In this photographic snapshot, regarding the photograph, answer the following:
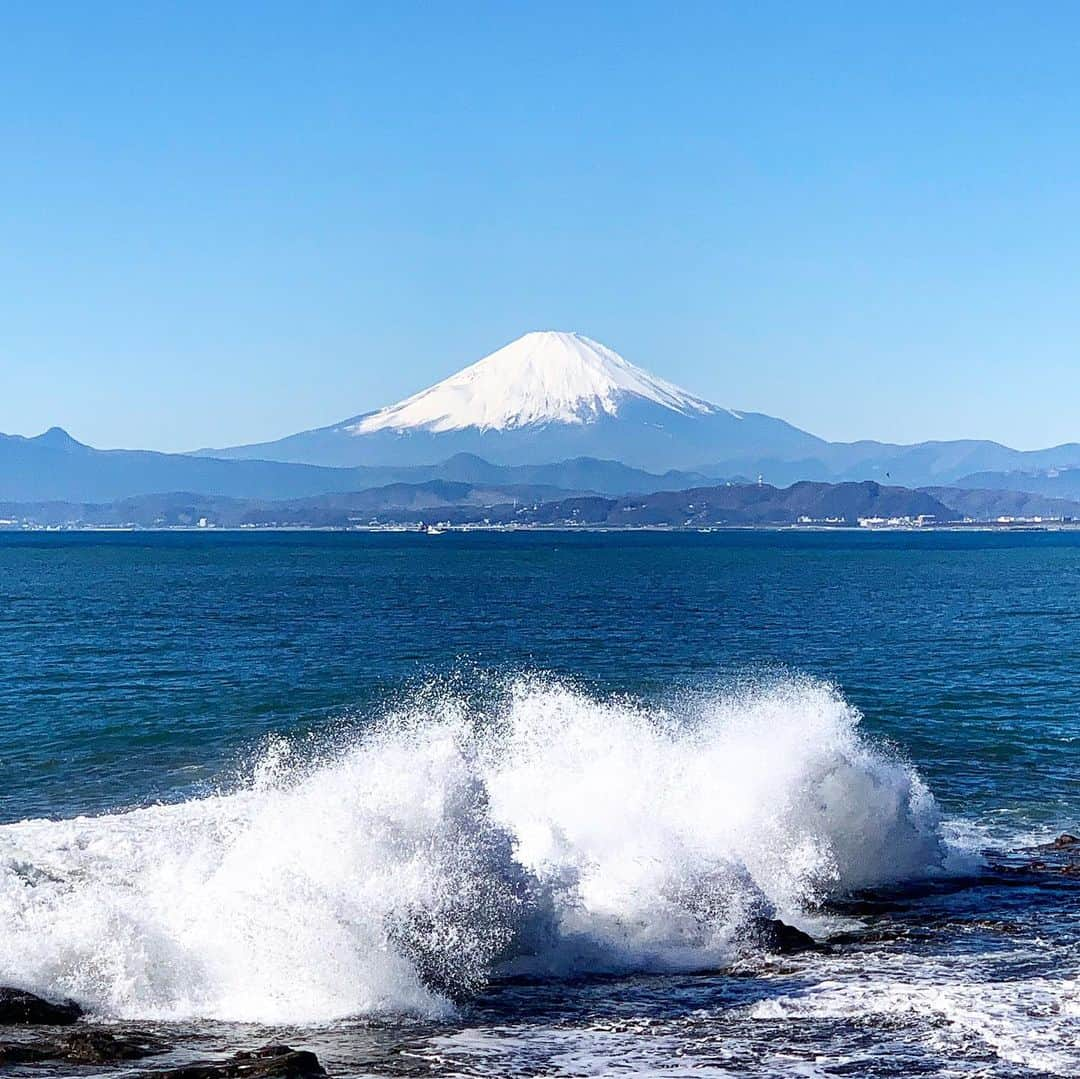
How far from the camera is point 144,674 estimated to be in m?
45.9

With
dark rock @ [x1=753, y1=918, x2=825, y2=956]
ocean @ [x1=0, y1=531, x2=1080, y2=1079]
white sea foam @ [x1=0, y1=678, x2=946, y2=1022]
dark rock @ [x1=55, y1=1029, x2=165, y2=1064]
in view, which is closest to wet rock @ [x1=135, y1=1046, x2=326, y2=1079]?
ocean @ [x1=0, y1=531, x2=1080, y2=1079]

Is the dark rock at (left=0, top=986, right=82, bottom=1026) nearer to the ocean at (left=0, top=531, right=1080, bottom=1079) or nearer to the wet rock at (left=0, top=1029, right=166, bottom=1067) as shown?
the ocean at (left=0, top=531, right=1080, bottom=1079)

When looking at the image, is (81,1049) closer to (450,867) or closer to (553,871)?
(450,867)

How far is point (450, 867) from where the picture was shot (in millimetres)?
18719

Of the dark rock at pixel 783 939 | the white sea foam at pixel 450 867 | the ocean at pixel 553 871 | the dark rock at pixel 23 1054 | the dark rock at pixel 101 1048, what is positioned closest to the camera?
the dark rock at pixel 23 1054

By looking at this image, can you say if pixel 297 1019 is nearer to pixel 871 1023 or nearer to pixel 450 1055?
pixel 450 1055

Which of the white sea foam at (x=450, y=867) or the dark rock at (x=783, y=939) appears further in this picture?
the dark rock at (x=783, y=939)

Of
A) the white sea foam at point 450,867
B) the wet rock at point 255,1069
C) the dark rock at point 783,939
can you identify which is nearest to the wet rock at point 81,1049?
the wet rock at point 255,1069

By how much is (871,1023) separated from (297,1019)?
647 centimetres

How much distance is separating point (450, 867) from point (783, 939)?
182 inches

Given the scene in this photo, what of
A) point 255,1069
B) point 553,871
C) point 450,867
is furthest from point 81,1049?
point 553,871

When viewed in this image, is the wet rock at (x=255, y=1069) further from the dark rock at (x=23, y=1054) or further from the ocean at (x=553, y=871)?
the dark rock at (x=23, y=1054)

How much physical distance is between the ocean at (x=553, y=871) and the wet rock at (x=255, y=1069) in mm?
505

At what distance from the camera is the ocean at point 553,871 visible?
15.1 meters
